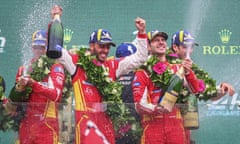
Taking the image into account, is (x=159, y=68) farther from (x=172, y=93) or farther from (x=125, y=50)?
(x=125, y=50)

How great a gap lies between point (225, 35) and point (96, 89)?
3.02 m

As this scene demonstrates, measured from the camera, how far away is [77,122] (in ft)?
16.8

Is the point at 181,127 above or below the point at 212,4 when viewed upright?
below

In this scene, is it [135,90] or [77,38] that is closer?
[135,90]

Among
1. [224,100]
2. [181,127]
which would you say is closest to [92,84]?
[181,127]

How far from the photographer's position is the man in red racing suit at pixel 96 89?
16.8 feet

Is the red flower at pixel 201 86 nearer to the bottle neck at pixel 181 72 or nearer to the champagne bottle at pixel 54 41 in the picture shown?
the bottle neck at pixel 181 72

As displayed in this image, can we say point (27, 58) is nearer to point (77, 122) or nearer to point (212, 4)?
point (212, 4)

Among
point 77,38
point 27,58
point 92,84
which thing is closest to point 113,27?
point 77,38

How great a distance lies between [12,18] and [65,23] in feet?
1.89

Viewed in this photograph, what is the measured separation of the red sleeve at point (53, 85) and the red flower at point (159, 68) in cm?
66

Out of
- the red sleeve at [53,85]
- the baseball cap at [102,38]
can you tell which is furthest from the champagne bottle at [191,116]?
the red sleeve at [53,85]

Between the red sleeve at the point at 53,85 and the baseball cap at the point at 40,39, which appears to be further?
the baseball cap at the point at 40,39

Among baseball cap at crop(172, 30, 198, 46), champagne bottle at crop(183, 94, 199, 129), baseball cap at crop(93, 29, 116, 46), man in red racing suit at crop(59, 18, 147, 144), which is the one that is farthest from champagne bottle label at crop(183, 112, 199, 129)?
baseball cap at crop(93, 29, 116, 46)
